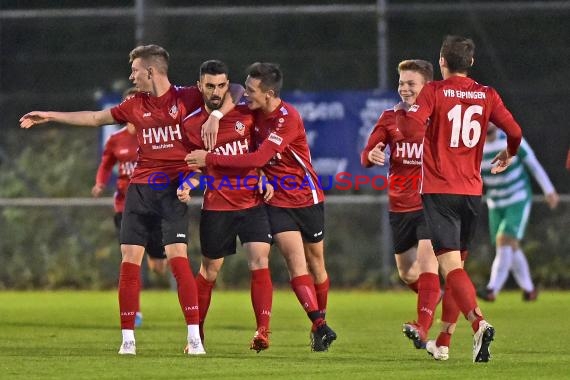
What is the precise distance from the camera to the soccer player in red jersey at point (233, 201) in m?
10.6

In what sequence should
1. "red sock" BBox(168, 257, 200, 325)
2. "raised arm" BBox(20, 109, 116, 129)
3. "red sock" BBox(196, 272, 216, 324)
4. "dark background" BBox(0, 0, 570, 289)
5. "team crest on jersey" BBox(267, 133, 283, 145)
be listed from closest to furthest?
"raised arm" BBox(20, 109, 116, 129) < "red sock" BBox(168, 257, 200, 325) < "team crest on jersey" BBox(267, 133, 283, 145) < "red sock" BBox(196, 272, 216, 324) < "dark background" BBox(0, 0, 570, 289)

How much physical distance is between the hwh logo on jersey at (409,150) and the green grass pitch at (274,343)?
4.45ft

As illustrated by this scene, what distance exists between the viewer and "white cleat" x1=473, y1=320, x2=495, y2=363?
934cm

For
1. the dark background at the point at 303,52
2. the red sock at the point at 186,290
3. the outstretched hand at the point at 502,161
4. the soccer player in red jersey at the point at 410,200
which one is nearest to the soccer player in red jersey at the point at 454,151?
the outstretched hand at the point at 502,161

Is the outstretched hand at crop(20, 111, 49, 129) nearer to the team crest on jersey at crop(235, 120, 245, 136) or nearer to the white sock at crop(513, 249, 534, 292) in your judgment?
the team crest on jersey at crop(235, 120, 245, 136)

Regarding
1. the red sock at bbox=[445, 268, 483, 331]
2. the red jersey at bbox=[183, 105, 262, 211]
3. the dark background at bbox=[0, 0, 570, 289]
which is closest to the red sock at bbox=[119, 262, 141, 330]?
the red jersey at bbox=[183, 105, 262, 211]

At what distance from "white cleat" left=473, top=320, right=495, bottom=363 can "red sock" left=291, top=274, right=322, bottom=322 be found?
4.90ft

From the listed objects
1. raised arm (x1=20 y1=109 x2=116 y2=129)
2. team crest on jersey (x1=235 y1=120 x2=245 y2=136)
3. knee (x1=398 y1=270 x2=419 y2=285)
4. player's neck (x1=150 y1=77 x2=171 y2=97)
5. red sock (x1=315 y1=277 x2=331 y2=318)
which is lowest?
red sock (x1=315 y1=277 x2=331 y2=318)

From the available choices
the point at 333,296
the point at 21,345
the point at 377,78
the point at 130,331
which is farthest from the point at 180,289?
the point at 377,78

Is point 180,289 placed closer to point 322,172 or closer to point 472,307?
point 472,307

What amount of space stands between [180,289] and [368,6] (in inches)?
377

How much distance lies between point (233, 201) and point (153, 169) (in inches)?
22.7

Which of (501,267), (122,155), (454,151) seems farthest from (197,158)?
(501,267)

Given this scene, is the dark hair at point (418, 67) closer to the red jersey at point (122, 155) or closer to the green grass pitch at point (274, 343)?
the green grass pitch at point (274, 343)
